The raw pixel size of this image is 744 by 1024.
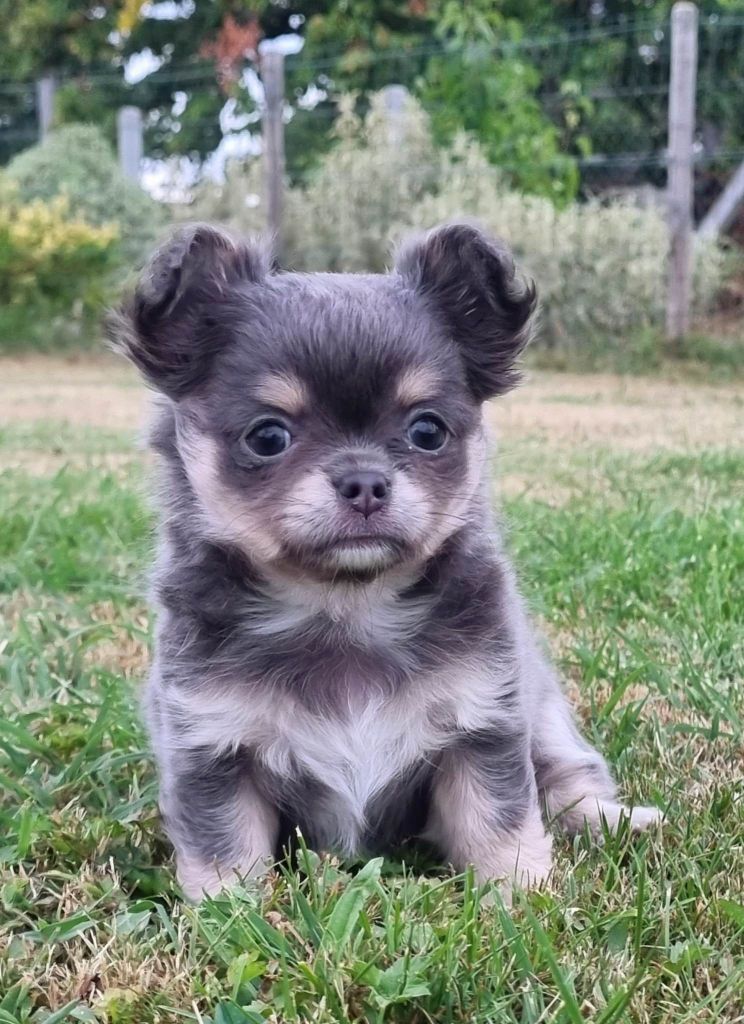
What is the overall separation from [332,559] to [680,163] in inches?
429

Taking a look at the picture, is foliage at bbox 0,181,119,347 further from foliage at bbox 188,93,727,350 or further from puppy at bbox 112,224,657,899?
puppy at bbox 112,224,657,899

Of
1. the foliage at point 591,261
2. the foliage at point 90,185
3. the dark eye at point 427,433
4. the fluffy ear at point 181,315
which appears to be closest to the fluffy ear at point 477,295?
the dark eye at point 427,433

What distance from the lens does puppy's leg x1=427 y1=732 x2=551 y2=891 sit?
2385 mm

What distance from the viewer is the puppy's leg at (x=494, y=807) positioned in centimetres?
238

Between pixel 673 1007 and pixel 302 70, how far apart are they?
60.6ft

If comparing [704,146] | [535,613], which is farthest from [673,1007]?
[704,146]

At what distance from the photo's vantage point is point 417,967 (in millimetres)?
1911

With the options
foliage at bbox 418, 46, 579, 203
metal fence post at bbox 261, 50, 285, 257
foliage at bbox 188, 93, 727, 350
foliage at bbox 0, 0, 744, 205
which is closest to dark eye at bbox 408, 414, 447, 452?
foliage at bbox 188, 93, 727, 350

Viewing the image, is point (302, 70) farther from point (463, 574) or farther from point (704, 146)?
point (463, 574)

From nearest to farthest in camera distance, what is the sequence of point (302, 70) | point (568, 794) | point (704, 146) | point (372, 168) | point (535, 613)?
point (568, 794) → point (535, 613) → point (372, 168) → point (704, 146) → point (302, 70)

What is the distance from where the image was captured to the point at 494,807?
2398 mm

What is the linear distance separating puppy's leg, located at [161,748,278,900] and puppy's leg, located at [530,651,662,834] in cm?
72

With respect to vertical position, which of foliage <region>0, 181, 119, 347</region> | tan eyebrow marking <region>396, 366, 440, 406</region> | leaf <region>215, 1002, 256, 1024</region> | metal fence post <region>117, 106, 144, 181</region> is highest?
tan eyebrow marking <region>396, 366, 440, 406</region>

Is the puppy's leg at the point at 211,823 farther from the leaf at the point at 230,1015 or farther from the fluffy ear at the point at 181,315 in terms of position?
the fluffy ear at the point at 181,315
